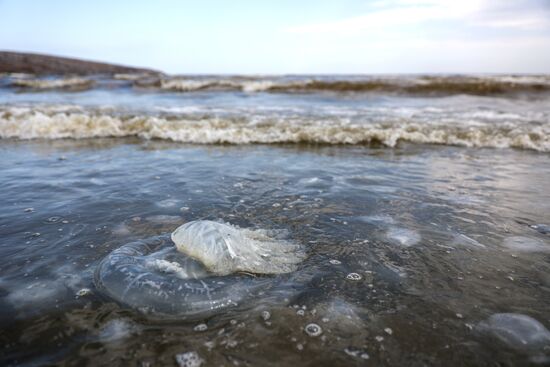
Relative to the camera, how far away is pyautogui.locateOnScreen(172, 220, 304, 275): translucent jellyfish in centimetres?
218

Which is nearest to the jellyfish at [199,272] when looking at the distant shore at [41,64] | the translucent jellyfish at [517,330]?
the translucent jellyfish at [517,330]

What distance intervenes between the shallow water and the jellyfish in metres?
0.06

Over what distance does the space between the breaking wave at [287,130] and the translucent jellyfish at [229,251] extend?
442cm

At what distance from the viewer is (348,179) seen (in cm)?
433

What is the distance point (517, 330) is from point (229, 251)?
1521 mm

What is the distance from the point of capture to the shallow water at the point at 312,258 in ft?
5.29

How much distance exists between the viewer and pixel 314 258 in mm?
2398

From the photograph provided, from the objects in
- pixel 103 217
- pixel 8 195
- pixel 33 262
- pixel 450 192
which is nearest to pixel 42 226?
A: pixel 103 217

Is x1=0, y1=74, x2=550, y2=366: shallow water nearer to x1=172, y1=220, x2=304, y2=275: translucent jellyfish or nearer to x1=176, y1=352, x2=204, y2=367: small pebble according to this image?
x1=176, y1=352, x2=204, y2=367: small pebble

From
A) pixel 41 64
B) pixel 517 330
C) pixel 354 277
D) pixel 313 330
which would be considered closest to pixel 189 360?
pixel 313 330

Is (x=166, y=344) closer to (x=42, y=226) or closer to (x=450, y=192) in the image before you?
(x=42, y=226)

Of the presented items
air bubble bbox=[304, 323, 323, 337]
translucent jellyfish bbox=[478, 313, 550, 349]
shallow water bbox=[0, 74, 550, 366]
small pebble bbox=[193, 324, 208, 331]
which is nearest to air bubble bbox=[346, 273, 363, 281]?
shallow water bbox=[0, 74, 550, 366]

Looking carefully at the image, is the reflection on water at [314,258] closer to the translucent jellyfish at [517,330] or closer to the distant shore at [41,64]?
the translucent jellyfish at [517,330]

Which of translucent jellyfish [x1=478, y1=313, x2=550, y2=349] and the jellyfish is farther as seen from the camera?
the jellyfish
